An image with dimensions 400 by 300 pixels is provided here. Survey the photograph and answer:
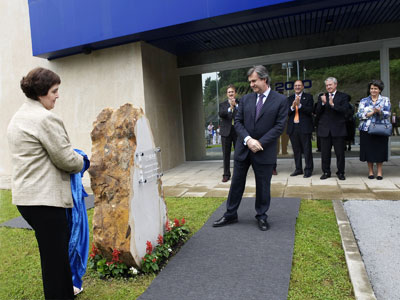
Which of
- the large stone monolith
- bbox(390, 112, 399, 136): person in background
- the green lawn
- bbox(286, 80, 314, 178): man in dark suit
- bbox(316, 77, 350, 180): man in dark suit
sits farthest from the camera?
bbox(390, 112, 399, 136): person in background

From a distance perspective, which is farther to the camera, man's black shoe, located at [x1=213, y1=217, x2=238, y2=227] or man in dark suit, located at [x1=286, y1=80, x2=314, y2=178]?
man in dark suit, located at [x1=286, y1=80, x2=314, y2=178]

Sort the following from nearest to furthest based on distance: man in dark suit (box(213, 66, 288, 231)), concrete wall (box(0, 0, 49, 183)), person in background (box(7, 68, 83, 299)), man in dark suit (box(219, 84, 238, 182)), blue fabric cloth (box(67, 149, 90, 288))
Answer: person in background (box(7, 68, 83, 299)) → blue fabric cloth (box(67, 149, 90, 288)) → man in dark suit (box(213, 66, 288, 231)) → man in dark suit (box(219, 84, 238, 182)) → concrete wall (box(0, 0, 49, 183))

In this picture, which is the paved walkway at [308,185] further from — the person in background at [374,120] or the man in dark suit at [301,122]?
the man in dark suit at [301,122]

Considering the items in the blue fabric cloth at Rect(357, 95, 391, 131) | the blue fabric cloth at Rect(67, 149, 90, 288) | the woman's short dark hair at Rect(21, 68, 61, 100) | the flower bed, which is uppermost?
the woman's short dark hair at Rect(21, 68, 61, 100)

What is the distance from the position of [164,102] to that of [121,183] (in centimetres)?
657

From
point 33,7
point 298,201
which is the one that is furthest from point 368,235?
point 33,7

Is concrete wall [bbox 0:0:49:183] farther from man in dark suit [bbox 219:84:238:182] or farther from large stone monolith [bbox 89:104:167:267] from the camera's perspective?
large stone monolith [bbox 89:104:167:267]

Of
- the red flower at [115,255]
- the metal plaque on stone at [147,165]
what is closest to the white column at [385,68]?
the metal plaque on stone at [147,165]

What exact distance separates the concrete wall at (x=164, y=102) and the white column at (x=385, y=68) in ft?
19.0

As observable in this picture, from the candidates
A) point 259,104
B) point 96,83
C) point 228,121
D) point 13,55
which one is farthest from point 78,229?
point 13,55

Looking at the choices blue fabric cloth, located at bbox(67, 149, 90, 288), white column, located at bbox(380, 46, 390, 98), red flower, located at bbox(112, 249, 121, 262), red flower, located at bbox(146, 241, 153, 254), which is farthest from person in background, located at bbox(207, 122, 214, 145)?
blue fabric cloth, located at bbox(67, 149, 90, 288)

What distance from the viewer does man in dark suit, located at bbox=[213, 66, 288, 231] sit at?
3900mm

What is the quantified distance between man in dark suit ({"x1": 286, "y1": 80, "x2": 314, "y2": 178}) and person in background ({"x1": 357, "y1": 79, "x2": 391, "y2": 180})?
982 mm

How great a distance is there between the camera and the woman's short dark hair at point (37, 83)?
219cm
